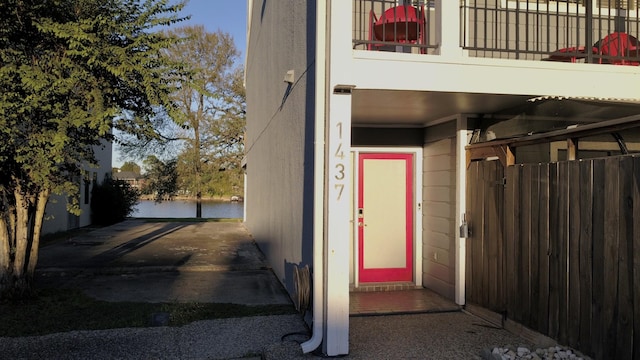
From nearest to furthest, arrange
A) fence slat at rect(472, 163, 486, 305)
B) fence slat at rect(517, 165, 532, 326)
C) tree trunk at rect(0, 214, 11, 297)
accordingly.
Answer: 1. fence slat at rect(517, 165, 532, 326)
2. fence slat at rect(472, 163, 486, 305)
3. tree trunk at rect(0, 214, 11, 297)

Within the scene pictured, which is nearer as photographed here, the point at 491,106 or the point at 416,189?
the point at 491,106

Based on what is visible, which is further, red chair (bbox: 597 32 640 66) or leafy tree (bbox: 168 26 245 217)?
leafy tree (bbox: 168 26 245 217)

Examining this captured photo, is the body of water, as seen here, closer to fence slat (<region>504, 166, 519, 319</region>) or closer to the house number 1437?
fence slat (<region>504, 166, 519, 319</region>)

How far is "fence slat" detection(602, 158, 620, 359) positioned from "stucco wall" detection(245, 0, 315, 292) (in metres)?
2.91

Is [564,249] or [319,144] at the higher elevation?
[319,144]

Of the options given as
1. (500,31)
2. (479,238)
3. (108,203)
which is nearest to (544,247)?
(479,238)

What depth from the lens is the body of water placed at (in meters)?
37.1

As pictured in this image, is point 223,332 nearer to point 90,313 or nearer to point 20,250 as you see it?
point 90,313

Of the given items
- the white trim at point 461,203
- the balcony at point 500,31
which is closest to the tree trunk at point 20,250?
the balcony at point 500,31

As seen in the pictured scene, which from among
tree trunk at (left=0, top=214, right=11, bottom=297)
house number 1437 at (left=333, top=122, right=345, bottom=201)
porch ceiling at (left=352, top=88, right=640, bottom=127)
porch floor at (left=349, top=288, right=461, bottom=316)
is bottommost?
porch floor at (left=349, top=288, right=461, bottom=316)

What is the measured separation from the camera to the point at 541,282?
5.01 m

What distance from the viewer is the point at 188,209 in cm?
4159

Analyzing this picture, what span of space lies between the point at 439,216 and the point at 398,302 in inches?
54.2

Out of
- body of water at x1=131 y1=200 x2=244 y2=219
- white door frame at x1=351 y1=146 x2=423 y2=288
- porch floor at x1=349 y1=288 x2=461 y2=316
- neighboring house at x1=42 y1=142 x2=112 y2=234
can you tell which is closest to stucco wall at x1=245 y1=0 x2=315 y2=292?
porch floor at x1=349 y1=288 x2=461 y2=316
